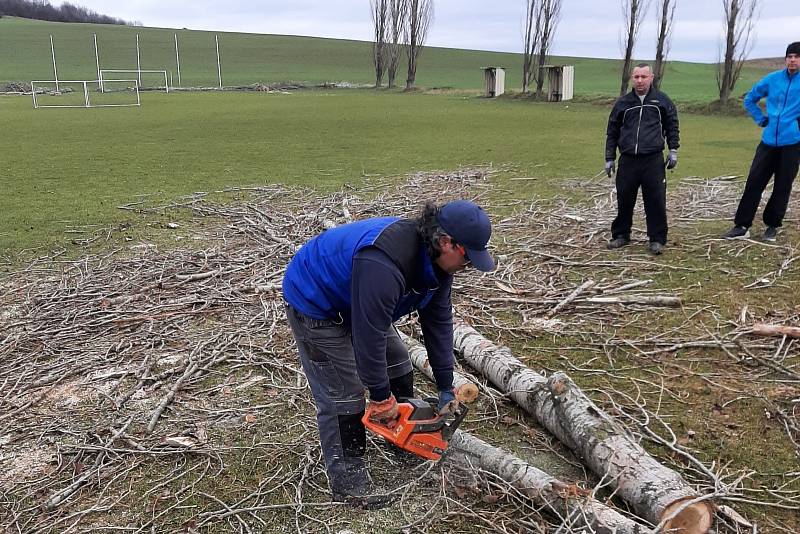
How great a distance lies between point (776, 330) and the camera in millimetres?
4848

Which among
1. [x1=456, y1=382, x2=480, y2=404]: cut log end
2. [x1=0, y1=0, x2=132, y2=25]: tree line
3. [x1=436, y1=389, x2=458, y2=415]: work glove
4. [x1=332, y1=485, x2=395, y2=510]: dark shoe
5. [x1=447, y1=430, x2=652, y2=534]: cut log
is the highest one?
[x1=0, y1=0, x2=132, y2=25]: tree line

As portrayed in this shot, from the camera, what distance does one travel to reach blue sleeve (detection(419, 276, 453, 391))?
319cm

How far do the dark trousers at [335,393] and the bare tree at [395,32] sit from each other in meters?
45.2

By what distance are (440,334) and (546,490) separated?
91 centimetres

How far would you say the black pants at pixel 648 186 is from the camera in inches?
263

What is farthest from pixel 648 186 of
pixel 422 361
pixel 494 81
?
pixel 494 81

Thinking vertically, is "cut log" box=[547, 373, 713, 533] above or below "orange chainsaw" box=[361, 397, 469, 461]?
below

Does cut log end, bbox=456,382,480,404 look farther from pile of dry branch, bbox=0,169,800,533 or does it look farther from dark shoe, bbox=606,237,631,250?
dark shoe, bbox=606,237,631,250

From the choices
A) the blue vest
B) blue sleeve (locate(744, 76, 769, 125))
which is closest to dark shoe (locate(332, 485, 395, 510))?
the blue vest

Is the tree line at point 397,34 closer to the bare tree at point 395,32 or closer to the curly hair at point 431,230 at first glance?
the bare tree at point 395,32

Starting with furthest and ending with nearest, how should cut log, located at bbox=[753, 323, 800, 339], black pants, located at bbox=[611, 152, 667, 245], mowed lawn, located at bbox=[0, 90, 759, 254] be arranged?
mowed lawn, located at bbox=[0, 90, 759, 254]
black pants, located at bbox=[611, 152, 667, 245]
cut log, located at bbox=[753, 323, 800, 339]

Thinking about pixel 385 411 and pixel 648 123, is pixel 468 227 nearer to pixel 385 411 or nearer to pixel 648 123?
pixel 385 411

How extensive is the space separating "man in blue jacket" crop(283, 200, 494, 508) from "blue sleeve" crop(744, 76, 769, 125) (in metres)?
5.42

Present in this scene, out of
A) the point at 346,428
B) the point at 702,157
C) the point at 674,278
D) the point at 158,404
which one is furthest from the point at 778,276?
the point at 702,157
